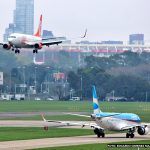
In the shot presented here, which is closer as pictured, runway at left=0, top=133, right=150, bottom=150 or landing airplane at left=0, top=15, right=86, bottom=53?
runway at left=0, top=133, right=150, bottom=150

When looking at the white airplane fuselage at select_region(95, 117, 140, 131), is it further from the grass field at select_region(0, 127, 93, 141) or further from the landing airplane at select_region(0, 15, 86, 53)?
the landing airplane at select_region(0, 15, 86, 53)

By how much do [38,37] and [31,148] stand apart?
127 feet

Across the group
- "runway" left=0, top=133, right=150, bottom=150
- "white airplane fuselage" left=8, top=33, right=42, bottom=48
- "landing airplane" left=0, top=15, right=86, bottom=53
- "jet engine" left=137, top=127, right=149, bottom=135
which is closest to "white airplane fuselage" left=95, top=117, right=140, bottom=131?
"runway" left=0, top=133, right=150, bottom=150

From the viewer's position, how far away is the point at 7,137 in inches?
3625

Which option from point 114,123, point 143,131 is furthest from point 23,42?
point 143,131

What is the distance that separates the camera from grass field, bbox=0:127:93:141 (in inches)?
3656

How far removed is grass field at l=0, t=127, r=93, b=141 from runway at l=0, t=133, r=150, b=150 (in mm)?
2987

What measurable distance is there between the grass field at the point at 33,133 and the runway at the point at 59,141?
299 cm

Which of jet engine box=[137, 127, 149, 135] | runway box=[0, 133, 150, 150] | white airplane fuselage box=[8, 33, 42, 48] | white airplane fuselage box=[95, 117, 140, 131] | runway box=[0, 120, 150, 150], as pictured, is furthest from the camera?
white airplane fuselage box=[8, 33, 42, 48]

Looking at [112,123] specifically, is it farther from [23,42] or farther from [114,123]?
[23,42]

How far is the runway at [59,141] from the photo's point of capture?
81312 mm

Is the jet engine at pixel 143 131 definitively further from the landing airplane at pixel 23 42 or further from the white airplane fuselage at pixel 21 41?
the white airplane fuselage at pixel 21 41

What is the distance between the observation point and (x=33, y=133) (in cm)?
9869

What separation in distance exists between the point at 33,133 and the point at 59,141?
1077 centimetres
